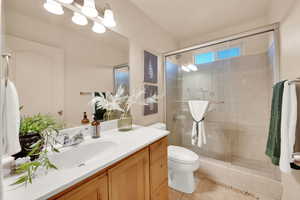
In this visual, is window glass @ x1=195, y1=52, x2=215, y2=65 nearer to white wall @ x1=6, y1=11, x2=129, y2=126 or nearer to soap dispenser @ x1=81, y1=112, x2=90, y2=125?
white wall @ x1=6, y1=11, x2=129, y2=126

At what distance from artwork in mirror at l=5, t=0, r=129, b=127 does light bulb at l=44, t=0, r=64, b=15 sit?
0.03 metres

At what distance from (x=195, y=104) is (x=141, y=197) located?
1541mm

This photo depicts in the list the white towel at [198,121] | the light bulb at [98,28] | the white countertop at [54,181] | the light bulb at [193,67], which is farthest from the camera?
the light bulb at [193,67]

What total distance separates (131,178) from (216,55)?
A: 227cm

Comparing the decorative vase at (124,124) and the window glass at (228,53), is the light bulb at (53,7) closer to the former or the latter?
the decorative vase at (124,124)

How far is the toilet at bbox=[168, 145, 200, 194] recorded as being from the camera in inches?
57.2

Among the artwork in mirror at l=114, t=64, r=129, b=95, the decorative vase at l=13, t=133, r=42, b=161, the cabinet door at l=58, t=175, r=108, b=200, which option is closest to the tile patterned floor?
the cabinet door at l=58, t=175, r=108, b=200

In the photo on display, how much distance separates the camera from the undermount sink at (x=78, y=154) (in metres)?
0.83

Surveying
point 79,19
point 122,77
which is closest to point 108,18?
point 79,19

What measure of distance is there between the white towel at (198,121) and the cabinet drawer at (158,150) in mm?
945

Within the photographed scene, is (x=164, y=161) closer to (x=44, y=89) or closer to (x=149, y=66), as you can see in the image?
(x=44, y=89)

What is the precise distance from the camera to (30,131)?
28.2 inches

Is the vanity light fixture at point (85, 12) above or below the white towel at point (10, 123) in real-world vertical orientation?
above

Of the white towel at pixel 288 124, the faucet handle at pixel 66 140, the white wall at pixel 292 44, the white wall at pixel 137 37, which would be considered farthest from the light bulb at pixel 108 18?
the white towel at pixel 288 124
